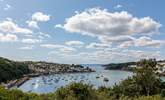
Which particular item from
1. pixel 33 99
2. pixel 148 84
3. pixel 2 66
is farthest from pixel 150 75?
pixel 2 66

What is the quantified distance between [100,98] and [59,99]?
3.72m

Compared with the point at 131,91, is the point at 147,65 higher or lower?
higher

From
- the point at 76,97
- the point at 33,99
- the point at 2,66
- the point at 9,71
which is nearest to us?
the point at 33,99

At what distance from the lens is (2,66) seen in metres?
130

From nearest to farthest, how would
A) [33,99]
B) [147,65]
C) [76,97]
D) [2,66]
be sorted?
[33,99] → [76,97] → [147,65] → [2,66]

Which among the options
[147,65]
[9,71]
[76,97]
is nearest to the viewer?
[76,97]

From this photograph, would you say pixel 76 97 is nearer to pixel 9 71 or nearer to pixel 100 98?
pixel 100 98

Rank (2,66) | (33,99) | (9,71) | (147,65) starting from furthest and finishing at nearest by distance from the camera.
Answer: (9,71) < (2,66) < (147,65) < (33,99)

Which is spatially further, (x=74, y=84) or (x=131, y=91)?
(x=131, y=91)

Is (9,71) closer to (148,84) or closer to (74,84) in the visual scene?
(148,84)

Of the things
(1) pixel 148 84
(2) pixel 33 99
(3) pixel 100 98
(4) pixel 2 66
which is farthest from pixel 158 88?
(4) pixel 2 66

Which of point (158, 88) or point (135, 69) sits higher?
point (135, 69)

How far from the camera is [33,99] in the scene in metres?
24.2

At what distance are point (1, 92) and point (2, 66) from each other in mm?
109143
